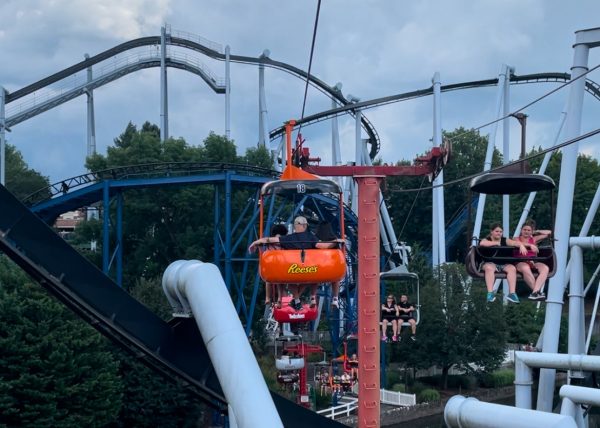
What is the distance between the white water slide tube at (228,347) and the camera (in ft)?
16.7

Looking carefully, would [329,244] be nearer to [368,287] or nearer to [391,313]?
[368,287]

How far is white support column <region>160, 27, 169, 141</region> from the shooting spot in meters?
34.6

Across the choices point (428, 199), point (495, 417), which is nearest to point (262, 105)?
point (428, 199)

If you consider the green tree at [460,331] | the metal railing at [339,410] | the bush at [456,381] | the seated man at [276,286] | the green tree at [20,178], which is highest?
the green tree at [20,178]

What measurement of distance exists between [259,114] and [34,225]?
29.4 metres

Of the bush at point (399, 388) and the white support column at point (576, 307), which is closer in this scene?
the white support column at point (576, 307)

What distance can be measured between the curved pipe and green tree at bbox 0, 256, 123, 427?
524 inches

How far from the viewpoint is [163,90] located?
116 feet

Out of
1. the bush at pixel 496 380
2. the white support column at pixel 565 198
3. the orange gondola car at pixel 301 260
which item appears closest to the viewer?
the orange gondola car at pixel 301 260

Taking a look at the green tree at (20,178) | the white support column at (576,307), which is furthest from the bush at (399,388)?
the green tree at (20,178)

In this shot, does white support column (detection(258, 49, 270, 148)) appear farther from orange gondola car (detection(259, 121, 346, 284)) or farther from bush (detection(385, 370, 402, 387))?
orange gondola car (detection(259, 121, 346, 284))

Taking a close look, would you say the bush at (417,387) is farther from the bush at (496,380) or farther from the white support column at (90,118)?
the white support column at (90,118)

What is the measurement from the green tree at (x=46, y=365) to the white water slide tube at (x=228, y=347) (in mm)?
10147

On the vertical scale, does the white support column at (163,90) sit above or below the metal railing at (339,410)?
above
